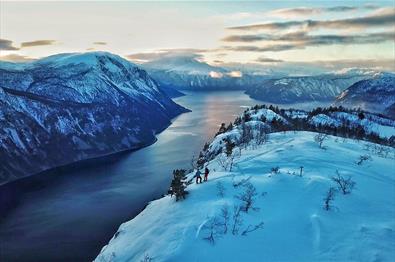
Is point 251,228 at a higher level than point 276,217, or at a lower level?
lower

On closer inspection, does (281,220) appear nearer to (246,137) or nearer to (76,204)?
(246,137)

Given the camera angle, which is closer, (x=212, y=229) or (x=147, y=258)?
(x=147, y=258)

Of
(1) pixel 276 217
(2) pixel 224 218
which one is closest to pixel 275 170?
(1) pixel 276 217

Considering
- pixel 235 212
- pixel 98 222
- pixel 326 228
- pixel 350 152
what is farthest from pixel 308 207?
pixel 98 222

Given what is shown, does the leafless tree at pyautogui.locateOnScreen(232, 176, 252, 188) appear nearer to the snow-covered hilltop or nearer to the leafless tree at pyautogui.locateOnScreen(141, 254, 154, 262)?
the snow-covered hilltop

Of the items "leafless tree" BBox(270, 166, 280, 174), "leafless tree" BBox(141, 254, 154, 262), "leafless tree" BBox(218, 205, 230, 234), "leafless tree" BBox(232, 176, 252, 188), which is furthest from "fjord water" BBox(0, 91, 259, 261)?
"leafless tree" BBox(141, 254, 154, 262)

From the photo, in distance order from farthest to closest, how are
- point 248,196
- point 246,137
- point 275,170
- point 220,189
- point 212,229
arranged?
point 246,137, point 275,170, point 220,189, point 248,196, point 212,229

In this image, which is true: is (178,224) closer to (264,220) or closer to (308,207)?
(264,220)
